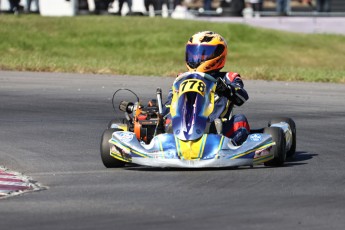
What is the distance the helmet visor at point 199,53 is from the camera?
10.2m

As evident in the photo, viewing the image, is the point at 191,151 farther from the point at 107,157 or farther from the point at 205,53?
the point at 205,53

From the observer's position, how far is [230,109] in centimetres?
1020

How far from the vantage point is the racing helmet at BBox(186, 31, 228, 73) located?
10.2 meters

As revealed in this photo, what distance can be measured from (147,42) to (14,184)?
69.8 ft

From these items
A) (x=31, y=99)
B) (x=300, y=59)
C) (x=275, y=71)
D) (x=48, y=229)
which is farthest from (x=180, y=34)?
(x=48, y=229)

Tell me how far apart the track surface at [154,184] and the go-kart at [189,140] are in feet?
0.33

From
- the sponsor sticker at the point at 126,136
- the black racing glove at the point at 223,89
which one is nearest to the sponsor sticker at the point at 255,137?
the black racing glove at the point at 223,89

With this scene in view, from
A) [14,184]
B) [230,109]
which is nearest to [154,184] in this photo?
[14,184]

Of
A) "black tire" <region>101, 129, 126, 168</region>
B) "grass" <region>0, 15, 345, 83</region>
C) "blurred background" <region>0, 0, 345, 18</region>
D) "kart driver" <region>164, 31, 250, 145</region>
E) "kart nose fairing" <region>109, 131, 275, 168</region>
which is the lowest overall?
"blurred background" <region>0, 0, 345, 18</region>

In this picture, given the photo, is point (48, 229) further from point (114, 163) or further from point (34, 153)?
point (34, 153)

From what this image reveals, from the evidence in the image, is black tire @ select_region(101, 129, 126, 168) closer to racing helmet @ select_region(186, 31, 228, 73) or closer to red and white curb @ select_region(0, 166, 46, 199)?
red and white curb @ select_region(0, 166, 46, 199)

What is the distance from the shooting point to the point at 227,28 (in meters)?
30.7

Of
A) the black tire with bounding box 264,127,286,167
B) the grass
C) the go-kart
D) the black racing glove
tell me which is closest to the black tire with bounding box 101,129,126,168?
the go-kart

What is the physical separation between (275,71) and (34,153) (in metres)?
11.3
